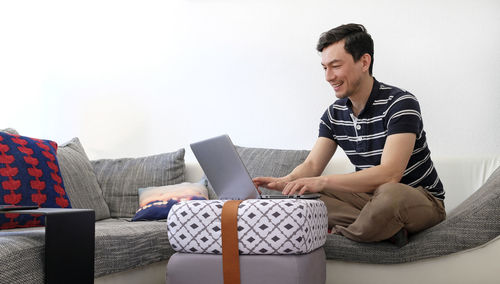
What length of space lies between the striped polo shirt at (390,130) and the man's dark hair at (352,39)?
136 millimetres

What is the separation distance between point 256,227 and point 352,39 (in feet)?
3.30

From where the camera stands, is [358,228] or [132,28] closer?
[358,228]

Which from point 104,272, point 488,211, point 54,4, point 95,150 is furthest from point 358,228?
point 54,4

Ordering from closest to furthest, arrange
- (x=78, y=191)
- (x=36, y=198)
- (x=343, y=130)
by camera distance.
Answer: (x=36, y=198) < (x=343, y=130) < (x=78, y=191)

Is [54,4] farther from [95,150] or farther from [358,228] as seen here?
[358,228]

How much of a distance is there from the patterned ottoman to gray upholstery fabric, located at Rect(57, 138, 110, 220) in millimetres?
948

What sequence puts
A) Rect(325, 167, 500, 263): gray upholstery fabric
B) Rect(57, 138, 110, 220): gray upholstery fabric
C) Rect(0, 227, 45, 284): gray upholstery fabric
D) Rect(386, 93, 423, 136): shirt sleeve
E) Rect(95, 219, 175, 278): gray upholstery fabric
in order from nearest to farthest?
Rect(0, 227, 45, 284): gray upholstery fabric < Rect(95, 219, 175, 278): gray upholstery fabric < Rect(325, 167, 500, 263): gray upholstery fabric < Rect(386, 93, 423, 136): shirt sleeve < Rect(57, 138, 110, 220): gray upholstery fabric

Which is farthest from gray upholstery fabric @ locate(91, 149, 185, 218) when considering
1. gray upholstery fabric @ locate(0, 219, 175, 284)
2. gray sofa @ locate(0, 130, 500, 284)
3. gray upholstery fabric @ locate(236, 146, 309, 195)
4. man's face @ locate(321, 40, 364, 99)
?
man's face @ locate(321, 40, 364, 99)

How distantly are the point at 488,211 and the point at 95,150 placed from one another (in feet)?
7.59

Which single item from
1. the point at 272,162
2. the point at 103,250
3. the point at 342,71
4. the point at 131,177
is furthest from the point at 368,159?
the point at 131,177

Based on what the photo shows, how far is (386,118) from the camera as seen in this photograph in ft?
7.16

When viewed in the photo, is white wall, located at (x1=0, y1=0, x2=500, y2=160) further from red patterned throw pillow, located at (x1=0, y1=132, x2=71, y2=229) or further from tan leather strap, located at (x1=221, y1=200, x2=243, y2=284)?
tan leather strap, located at (x1=221, y1=200, x2=243, y2=284)

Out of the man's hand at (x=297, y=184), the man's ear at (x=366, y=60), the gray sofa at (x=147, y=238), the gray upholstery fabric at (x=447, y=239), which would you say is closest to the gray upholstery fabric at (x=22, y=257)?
the gray sofa at (x=147, y=238)

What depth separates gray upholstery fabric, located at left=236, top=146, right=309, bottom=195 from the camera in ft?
8.84
